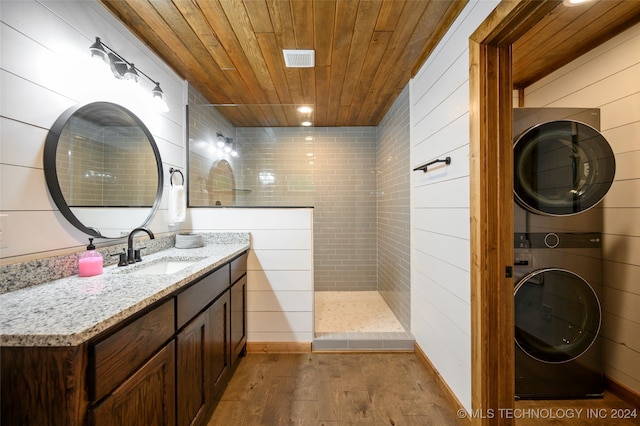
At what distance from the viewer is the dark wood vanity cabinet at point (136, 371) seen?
697 millimetres

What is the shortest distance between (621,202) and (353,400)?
2.15 m

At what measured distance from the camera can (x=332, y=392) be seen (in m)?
1.75

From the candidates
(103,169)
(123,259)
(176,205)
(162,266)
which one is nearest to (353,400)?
(162,266)

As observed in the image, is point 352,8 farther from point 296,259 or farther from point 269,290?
point 269,290

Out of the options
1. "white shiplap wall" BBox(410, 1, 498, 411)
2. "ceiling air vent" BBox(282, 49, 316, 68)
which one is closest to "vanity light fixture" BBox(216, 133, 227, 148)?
"ceiling air vent" BBox(282, 49, 316, 68)

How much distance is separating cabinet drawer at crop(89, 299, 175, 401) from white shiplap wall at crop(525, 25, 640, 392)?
103 inches

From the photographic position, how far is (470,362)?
1399mm

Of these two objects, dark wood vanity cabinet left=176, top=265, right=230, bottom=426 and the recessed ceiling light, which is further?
the recessed ceiling light

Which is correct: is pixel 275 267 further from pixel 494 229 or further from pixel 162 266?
pixel 494 229

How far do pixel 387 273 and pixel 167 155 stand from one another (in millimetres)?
2638

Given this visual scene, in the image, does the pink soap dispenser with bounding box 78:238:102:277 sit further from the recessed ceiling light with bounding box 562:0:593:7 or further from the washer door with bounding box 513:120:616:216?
the recessed ceiling light with bounding box 562:0:593:7

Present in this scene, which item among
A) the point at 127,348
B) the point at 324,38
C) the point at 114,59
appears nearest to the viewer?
the point at 127,348

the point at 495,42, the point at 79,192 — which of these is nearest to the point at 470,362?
the point at 495,42

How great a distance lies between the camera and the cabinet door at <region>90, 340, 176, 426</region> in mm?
788
